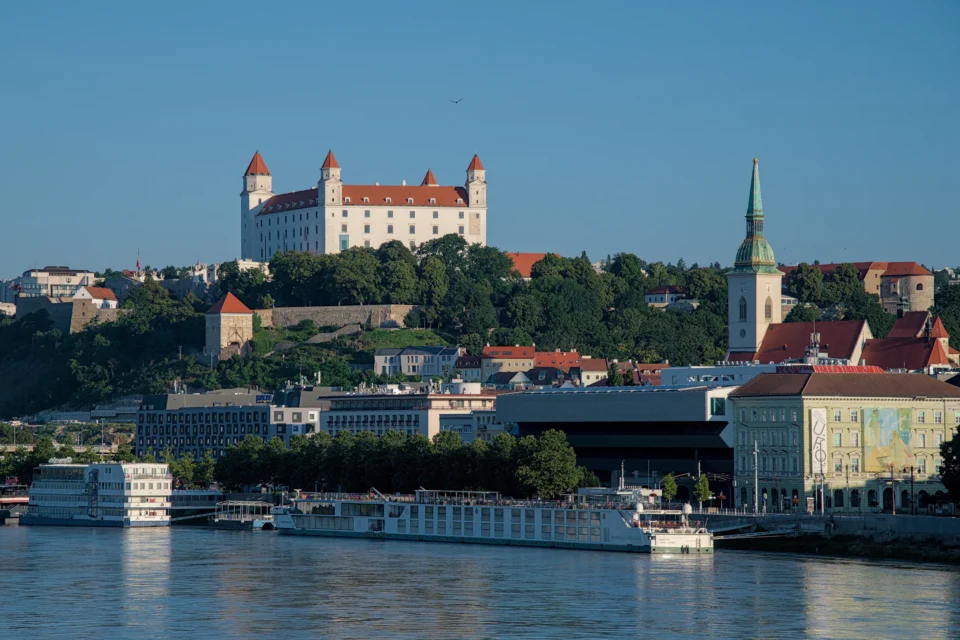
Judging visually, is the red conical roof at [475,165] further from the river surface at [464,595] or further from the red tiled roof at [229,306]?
the river surface at [464,595]

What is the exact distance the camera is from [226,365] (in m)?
152

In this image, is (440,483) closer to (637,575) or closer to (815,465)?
(815,465)

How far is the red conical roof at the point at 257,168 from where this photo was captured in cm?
17975

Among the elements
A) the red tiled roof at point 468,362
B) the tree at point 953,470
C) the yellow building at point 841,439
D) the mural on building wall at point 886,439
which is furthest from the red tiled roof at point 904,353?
the red tiled roof at point 468,362

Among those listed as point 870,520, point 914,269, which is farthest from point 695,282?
point 870,520

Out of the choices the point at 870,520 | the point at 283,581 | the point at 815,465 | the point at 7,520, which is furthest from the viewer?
the point at 7,520

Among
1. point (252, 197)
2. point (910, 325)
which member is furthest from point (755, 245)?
point (252, 197)

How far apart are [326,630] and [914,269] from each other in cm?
12083

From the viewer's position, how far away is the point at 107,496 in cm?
10281

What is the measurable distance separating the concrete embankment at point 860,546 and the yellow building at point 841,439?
6669 mm

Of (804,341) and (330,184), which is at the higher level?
(330,184)

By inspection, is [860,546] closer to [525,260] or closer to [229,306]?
[229,306]

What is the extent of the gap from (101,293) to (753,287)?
86.1 metres

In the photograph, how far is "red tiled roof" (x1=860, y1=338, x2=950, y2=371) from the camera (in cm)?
10781
